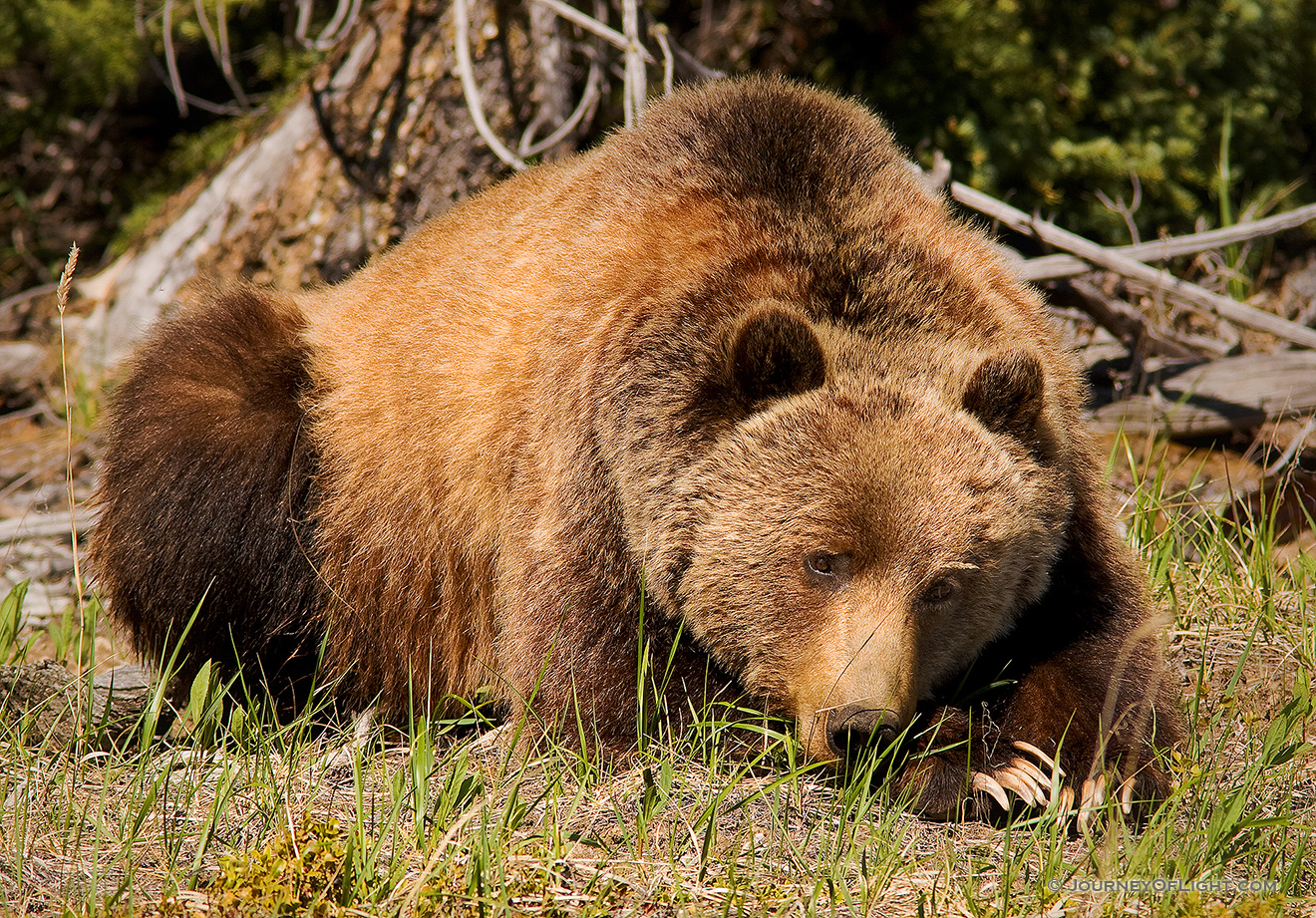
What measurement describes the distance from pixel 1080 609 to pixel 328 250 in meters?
4.73

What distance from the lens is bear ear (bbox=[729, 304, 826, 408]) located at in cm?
322

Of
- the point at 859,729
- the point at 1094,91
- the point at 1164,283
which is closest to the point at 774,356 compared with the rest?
the point at 859,729

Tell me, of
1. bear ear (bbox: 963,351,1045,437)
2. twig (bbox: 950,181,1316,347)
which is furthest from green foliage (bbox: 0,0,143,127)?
bear ear (bbox: 963,351,1045,437)

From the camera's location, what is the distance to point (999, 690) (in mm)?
3758

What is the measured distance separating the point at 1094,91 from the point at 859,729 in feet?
18.7

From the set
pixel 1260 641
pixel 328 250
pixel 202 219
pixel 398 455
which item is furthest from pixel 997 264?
pixel 202 219

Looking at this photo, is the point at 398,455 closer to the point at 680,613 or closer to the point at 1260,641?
the point at 680,613

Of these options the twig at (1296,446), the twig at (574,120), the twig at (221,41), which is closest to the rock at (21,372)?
the twig at (221,41)

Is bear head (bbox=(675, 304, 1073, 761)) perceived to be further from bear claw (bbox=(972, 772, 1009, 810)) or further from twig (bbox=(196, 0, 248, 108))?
twig (bbox=(196, 0, 248, 108))

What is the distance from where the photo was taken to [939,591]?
3.33 metres

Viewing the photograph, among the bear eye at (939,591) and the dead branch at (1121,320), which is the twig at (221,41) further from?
the bear eye at (939,591)

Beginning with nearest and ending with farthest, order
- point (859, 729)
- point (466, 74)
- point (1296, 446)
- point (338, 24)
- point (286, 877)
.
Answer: point (286, 877)
point (859, 729)
point (1296, 446)
point (466, 74)
point (338, 24)

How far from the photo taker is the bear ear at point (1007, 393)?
3.29m

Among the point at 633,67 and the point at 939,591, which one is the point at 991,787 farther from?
the point at 633,67
